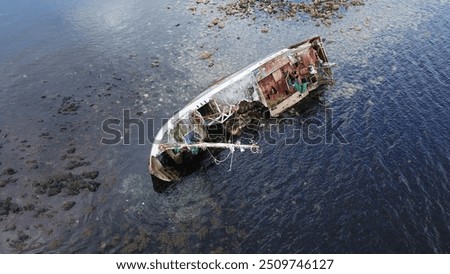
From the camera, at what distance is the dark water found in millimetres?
25203

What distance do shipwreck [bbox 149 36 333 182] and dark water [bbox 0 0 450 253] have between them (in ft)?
6.14

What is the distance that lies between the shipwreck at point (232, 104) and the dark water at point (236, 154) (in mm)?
1870

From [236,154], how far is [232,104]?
6206mm

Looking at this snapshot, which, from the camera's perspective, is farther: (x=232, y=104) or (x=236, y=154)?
(x=232, y=104)

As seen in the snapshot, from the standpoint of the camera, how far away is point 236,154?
32.0 metres

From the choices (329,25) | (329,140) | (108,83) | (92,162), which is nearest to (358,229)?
(329,140)

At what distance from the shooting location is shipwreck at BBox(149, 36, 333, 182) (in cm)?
3094

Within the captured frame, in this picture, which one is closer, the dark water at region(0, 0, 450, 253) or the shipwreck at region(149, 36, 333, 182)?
the dark water at region(0, 0, 450, 253)

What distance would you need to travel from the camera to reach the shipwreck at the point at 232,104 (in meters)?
30.9

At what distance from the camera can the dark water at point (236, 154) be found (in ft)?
82.7

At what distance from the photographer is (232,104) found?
35875mm

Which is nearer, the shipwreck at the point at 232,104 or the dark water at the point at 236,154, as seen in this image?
the dark water at the point at 236,154

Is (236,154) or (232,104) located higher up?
(232,104)

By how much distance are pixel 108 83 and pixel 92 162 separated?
15120 millimetres
